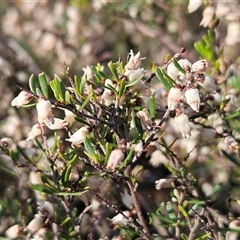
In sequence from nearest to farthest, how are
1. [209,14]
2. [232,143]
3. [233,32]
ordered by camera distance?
[232,143], [209,14], [233,32]

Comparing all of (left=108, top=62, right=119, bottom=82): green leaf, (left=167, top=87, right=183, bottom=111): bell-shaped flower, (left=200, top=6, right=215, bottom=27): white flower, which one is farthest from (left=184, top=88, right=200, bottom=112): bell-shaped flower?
(left=200, top=6, right=215, bottom=27): white flower

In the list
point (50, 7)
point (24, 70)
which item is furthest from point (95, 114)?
point (50, 7)

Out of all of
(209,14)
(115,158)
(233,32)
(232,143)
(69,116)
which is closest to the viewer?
(115,158)

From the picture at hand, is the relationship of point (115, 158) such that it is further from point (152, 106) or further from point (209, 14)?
point (209, 14)

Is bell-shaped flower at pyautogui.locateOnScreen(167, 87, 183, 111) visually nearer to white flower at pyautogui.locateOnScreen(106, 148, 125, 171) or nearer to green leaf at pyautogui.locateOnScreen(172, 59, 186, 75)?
green leaf at pyautogui.locateOnScreen(172, 59, 186, 75)

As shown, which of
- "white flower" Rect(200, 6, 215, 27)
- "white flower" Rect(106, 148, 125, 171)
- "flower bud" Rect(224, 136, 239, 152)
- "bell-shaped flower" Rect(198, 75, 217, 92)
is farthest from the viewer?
"white flower" Rect(200, 6, 215, 27)

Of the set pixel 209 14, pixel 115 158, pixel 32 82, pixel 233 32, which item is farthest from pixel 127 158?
Result: pixel 233 32

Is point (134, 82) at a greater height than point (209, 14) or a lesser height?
greater
